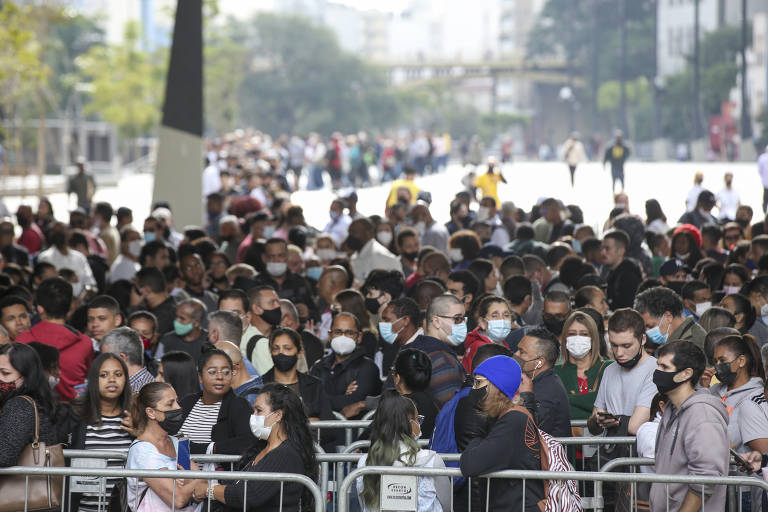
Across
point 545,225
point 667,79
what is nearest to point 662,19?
point 667,79

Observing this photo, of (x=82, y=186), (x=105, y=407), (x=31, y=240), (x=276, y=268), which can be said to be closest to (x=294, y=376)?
(x=105, y=407)

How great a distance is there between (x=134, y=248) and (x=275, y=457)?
8852mm

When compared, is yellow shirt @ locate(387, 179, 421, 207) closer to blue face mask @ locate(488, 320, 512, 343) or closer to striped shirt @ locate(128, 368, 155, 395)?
blue face mask @ locate(488, 320, 512, 343)

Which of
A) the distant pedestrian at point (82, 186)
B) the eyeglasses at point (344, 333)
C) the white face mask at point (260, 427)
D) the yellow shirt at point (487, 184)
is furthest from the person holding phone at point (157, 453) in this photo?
the distant pedestrian at point (82, 186)

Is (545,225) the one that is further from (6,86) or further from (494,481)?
(6,86)

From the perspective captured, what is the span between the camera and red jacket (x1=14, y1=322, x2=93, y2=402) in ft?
29.4

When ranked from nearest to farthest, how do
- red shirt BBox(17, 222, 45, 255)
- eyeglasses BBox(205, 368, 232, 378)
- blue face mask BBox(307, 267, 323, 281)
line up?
eyeglasses BBox(205, 368, 232, 378)
blue face mask BBox(307, 267, 323, 281)
red shirt BBox(17, 222, 45, 255)

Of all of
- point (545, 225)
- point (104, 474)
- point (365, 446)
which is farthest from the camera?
point (545, 225)

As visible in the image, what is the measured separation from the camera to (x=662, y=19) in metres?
94.7

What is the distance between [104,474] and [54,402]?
3.02 feet

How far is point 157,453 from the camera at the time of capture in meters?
6.75

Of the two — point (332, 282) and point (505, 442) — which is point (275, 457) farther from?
point (332, 282)

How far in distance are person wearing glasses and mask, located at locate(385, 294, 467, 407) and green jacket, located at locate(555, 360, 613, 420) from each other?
→ 0.72 meters

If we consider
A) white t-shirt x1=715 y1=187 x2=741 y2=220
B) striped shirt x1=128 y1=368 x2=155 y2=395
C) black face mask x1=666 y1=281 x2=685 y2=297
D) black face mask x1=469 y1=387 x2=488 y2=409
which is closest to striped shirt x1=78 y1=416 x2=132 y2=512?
striped shirt x1=128 y1=368 x2=155 y2=395
